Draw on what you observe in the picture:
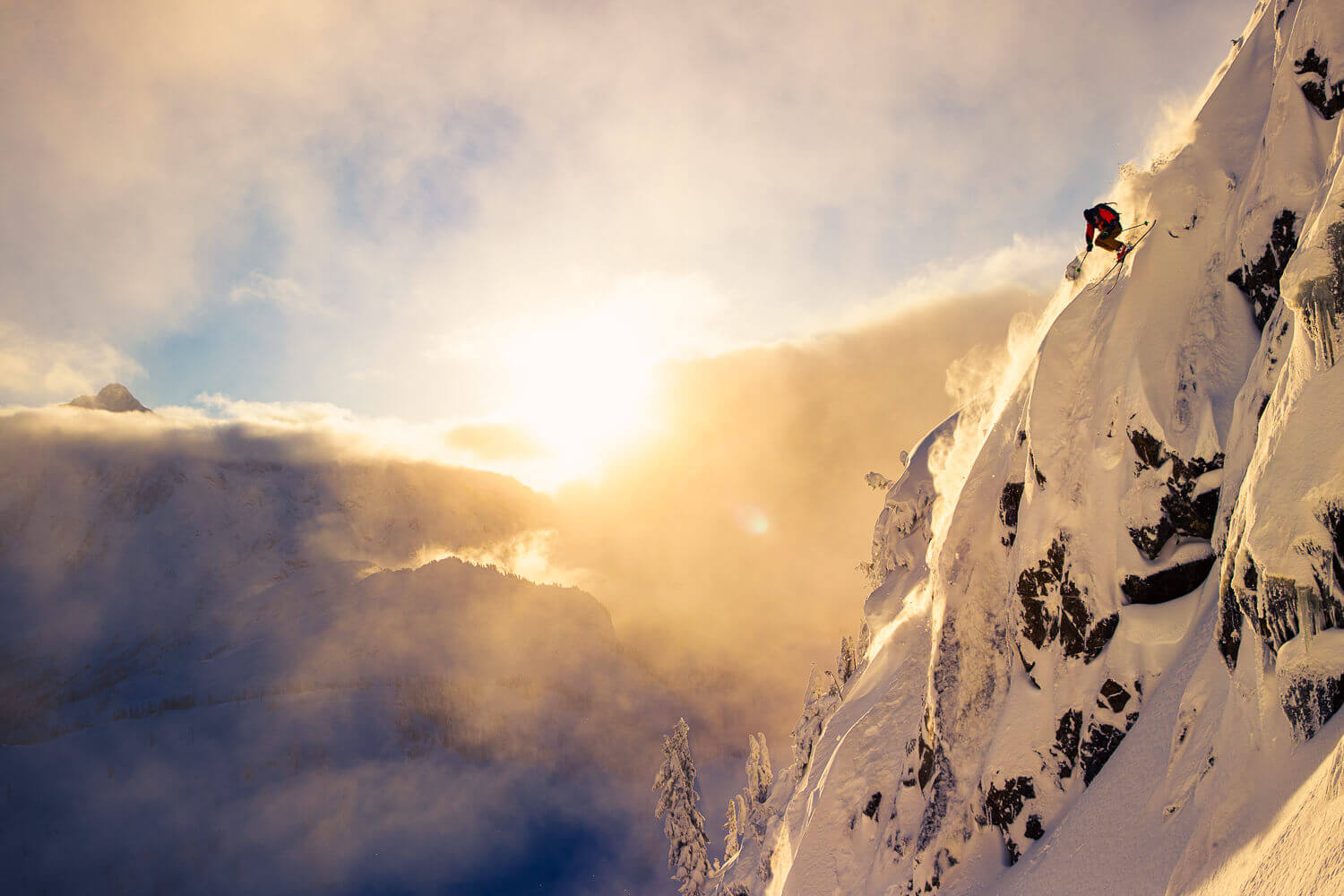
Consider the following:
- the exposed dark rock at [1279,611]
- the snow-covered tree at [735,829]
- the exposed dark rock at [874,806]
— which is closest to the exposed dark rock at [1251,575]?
the exposed dark rock at [1279,611]

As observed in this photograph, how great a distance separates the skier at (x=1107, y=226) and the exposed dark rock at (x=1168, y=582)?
7.95 meters

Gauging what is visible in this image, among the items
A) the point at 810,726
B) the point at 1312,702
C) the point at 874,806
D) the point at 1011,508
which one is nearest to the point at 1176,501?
the point at 1011,508

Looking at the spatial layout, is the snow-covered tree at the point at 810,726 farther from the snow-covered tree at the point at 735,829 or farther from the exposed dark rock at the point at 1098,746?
the exposed dark rock at the point at 1098,746

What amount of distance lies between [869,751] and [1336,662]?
58.1 ft

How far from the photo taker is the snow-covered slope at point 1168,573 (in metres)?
7.84

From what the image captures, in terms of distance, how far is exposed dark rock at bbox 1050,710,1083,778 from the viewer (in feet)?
45.9

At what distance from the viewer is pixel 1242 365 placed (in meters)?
13.2

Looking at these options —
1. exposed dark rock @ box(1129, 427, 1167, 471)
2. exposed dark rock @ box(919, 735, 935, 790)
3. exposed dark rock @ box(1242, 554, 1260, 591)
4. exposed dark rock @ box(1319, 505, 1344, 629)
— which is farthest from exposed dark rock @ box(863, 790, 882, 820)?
exposed dark rock @ box(1319, 505, 1344, 629)

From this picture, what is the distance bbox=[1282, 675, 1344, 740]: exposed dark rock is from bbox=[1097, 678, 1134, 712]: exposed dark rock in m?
6.00

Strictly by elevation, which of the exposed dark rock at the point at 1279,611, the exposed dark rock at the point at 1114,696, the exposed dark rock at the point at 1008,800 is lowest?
the exposed dark rock at the point at 1008,800

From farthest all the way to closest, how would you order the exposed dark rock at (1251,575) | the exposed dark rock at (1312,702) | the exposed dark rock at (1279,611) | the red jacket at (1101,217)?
the red jacket at (1101,217) → the exposed dark rock at (1251,575) → the exposed dark rock at (1279,611) → the exposed dark rock at (1312,702)

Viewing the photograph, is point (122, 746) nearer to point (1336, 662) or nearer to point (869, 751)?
point (869, 751)

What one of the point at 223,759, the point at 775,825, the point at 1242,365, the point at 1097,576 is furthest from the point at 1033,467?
the point at 223,759

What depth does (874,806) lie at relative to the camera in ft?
69.6
